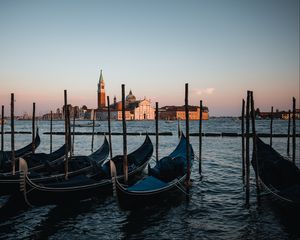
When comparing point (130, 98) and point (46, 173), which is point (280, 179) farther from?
point (130, 98)

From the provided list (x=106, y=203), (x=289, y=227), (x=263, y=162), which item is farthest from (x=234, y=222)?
(x=106, y=203)

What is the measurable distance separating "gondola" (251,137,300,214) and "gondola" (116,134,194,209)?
2839 millimetres

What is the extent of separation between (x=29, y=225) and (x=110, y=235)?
92.4 inches

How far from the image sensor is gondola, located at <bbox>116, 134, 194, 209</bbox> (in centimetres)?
804

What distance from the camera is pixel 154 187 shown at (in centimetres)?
878

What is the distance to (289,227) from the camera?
7.53 meters

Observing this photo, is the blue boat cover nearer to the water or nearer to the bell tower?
the water

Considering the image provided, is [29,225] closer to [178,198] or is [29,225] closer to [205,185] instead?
[178,198]

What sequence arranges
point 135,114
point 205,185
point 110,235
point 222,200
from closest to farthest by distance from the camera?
point 110,235 → point 222,200 → point 205,185 → point 135,114

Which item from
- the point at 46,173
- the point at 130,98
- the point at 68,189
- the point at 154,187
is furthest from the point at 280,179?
the point at 130,98

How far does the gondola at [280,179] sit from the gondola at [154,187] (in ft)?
9.31

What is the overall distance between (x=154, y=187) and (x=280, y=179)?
13.5 feet

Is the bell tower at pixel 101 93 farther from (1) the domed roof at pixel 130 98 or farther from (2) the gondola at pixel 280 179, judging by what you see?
(2) the gondola at pixel 280 179

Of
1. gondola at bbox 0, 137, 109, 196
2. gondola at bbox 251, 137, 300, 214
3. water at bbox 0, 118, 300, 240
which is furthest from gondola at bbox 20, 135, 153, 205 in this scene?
gondola at bbox 251, 137, 300, 214
